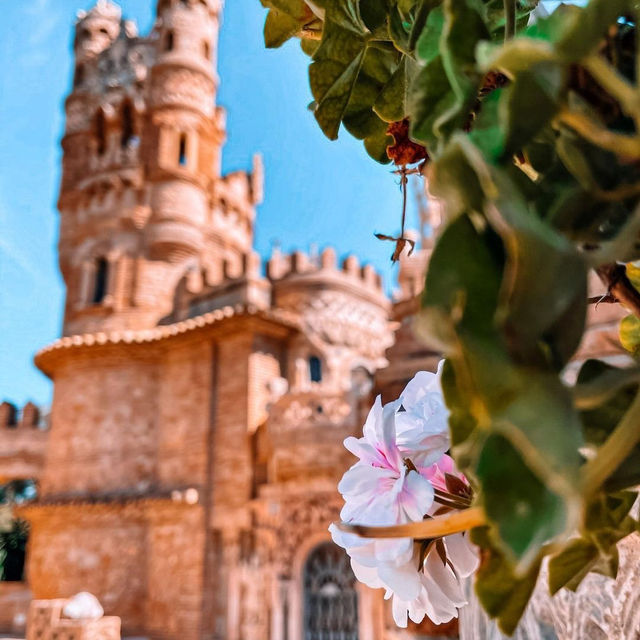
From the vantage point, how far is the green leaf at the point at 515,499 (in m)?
0.34

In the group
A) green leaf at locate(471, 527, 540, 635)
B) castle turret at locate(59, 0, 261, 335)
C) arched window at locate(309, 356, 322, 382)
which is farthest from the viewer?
castle turret at locate(59, 0, 261, 335)

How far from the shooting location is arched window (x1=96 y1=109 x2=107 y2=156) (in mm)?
15797

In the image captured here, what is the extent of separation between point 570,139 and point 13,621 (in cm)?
1616

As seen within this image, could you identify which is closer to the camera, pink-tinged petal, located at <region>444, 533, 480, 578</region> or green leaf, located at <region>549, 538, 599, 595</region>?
green leaf, located at <region>549, 538, 599, 595</region>

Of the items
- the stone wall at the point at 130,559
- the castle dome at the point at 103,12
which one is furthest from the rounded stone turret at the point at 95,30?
the stone wall at the point at 130,559

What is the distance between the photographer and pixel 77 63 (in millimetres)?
17422

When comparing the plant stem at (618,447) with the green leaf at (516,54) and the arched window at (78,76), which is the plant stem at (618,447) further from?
the arched window at (78,76)

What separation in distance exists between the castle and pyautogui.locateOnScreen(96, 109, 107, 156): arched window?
0.17ft

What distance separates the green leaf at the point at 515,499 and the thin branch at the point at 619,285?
0.69 feet

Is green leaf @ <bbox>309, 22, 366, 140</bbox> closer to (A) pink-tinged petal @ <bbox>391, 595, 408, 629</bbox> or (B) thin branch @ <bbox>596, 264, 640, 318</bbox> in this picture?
(B) thin branch @ <bbox>596, 264, 640, 318</bbox>

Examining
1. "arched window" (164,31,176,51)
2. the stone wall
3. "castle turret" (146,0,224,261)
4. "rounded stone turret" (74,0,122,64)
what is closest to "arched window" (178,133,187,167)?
"castle turret" (146,0,224,261)

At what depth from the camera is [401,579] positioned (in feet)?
1.96

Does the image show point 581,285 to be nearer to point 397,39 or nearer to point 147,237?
Answer: point 397,39

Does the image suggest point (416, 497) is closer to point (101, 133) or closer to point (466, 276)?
point (466, 276)
